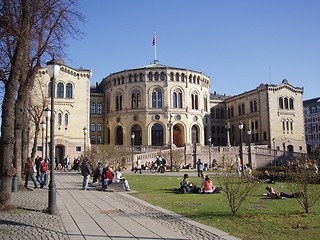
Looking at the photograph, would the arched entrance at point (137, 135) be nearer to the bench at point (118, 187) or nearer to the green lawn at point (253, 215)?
the bench at point (118, 187)

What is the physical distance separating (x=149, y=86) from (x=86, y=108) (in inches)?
502

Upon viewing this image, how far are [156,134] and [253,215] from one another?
166 feet

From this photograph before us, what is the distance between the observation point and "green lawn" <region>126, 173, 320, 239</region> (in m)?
8.54

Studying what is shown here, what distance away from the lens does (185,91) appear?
6275 centimetres

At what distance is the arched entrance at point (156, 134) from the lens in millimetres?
60969

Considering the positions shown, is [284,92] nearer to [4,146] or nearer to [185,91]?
[185,91]

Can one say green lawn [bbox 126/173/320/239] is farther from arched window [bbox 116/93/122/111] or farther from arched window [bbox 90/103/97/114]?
arched window [bbox 90/103/97/114]

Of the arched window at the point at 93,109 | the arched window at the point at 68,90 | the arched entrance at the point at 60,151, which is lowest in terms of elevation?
the arched entrance at the point at 60,151

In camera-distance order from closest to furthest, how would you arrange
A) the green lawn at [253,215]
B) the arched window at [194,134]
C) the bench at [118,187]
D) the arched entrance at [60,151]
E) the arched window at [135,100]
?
the green lawn at [253,215], the bench at [118,187], the arched entrance at [60,151], the arched window at [135,100], the arched window at [194,134]

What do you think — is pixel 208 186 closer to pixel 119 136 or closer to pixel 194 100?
pixel 119 136

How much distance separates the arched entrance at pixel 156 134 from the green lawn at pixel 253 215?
4500 cm

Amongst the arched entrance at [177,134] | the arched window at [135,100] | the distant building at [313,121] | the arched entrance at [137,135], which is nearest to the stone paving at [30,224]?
the arched entrance at [137,135]

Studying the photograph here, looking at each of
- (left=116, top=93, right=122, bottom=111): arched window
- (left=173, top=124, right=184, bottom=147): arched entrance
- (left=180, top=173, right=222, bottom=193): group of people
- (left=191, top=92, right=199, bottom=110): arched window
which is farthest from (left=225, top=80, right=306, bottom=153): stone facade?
(left=180, top=173, right=222, bottom=193): group of people

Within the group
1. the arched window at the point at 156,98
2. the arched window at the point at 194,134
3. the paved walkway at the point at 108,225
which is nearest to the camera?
the paved walkway at the point at 108,225
